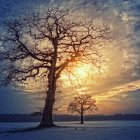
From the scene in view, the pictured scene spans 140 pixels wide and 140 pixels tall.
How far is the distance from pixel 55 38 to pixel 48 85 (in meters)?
5.40

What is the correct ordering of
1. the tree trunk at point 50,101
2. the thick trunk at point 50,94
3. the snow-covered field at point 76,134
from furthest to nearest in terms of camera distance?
the thick trunk at point 50,94 < the tree trunk at point 50,101 < the snow-covered field at point 76,134

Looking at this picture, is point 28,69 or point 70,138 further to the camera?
point 28,69

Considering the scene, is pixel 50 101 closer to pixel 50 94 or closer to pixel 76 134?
pixel 50 94

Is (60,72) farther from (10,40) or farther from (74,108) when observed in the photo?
(74,108)

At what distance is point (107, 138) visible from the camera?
23.4 m

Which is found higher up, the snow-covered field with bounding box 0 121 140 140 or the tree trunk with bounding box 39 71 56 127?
the tree trunk with bounding box 39 71 56 127

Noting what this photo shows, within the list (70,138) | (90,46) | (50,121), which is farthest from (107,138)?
(90,46)

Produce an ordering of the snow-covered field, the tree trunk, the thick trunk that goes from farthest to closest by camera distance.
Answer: the thick trunk, the tree trunk, the snow-covered field

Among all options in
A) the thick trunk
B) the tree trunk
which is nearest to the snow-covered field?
the tree trunk

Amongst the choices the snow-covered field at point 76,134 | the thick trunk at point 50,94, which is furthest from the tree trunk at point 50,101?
the snow-covered field at point 76,134

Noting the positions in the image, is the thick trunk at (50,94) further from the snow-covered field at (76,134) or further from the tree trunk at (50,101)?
the snow-covered field at (76,134)

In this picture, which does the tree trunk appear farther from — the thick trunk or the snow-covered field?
the snow-covered field

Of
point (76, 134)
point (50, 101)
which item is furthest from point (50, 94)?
point (76, 134)

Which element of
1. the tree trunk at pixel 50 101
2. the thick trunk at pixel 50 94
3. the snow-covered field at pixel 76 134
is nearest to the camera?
the snow-covered field at pixel 76 134
